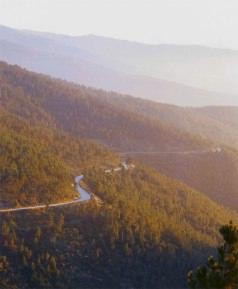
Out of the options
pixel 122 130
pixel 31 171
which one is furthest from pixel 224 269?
pixel 122 130

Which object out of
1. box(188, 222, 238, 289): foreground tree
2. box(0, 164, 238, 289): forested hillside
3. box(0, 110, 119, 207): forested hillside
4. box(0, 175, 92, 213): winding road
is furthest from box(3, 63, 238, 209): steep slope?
box(188, 222, 238, 289): foreground tree

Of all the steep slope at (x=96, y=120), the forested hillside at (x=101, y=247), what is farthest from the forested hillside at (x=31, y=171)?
the steep slope at (x=96, y=120)

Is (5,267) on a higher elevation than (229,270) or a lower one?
lower

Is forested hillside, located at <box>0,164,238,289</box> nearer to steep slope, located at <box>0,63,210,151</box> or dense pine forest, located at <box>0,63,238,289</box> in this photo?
dense pine forest, located at <box>0,63,238,289</box>

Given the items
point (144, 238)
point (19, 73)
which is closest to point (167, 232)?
point (144, 238)

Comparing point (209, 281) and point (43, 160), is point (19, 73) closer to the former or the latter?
point (43, 160)

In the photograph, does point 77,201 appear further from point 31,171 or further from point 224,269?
point 224,269
